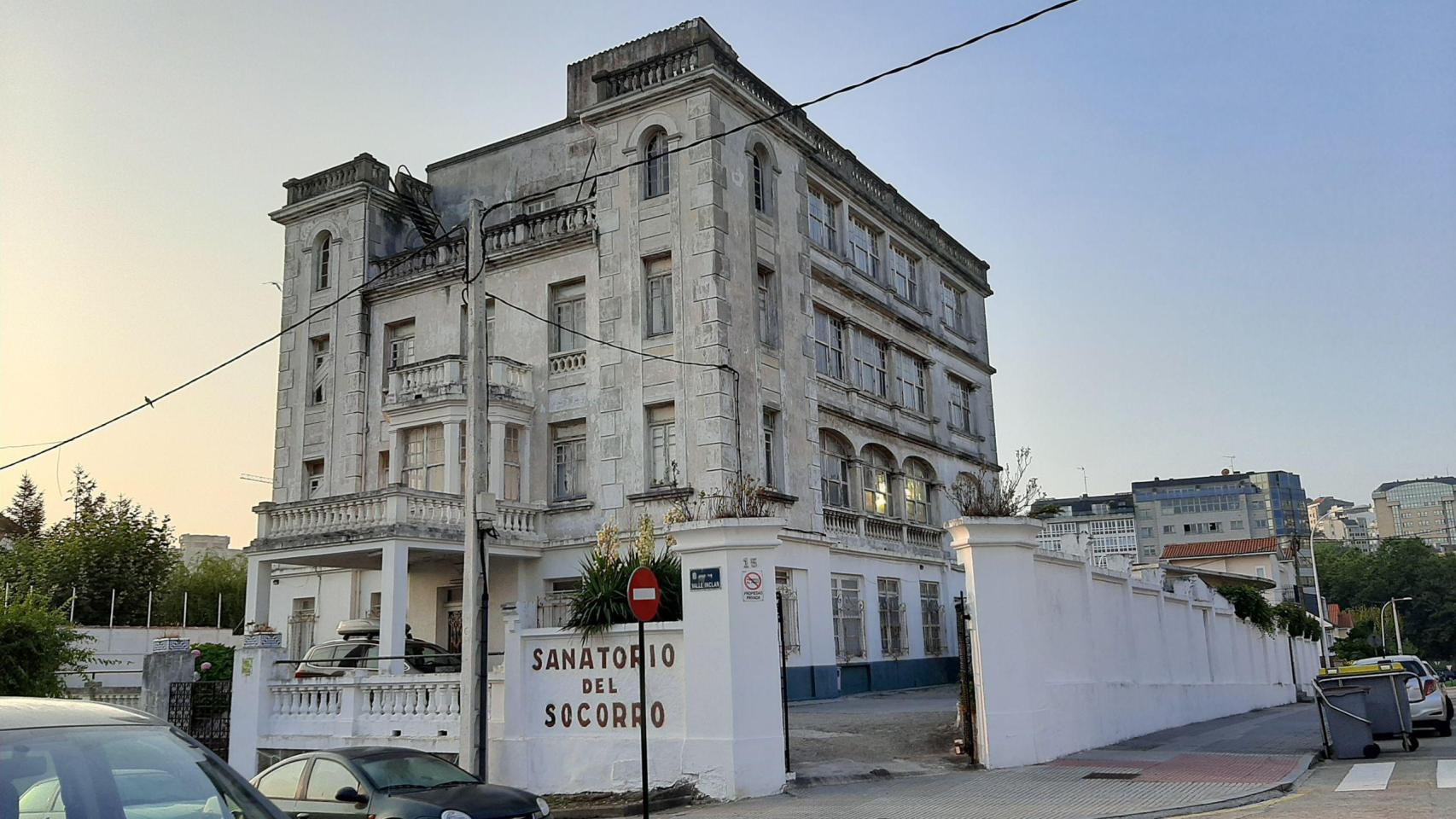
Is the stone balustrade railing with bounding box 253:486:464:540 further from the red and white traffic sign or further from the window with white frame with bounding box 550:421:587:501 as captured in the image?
the red and white traffic sign

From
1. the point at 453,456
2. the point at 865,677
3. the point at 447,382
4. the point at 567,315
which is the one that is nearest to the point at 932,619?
the point at 865,677

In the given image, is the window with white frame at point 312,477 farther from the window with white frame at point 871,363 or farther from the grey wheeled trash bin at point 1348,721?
the grey wheeled trash bin at point 1348,721

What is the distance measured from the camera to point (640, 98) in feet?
84.3

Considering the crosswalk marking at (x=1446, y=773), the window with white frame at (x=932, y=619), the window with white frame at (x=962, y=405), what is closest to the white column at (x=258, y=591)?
the window with white frame at (x=932, y=619)

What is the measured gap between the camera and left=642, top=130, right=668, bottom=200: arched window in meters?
25.8

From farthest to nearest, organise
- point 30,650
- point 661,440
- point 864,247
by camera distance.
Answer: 1. point 864,247
2. point 661,440
3. point 30,650

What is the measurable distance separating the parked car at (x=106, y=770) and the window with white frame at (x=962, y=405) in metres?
33.1

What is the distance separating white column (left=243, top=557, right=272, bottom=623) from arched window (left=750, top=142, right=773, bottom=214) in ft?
46.5

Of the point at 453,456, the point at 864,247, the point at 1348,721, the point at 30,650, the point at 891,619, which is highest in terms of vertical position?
the point at 864,247

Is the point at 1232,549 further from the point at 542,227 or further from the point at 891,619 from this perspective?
the point at 542,227

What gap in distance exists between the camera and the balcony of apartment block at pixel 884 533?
27961 millimetres

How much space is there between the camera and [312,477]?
30469 millimetres

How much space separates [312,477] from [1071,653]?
21.2 meters

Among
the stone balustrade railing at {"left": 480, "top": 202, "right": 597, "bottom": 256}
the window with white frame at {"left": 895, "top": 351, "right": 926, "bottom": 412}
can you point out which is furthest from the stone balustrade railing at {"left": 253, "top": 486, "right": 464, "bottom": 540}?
the window with white frame at {"left": 895, "top": 351, "right": 926, "bottom": 412}
